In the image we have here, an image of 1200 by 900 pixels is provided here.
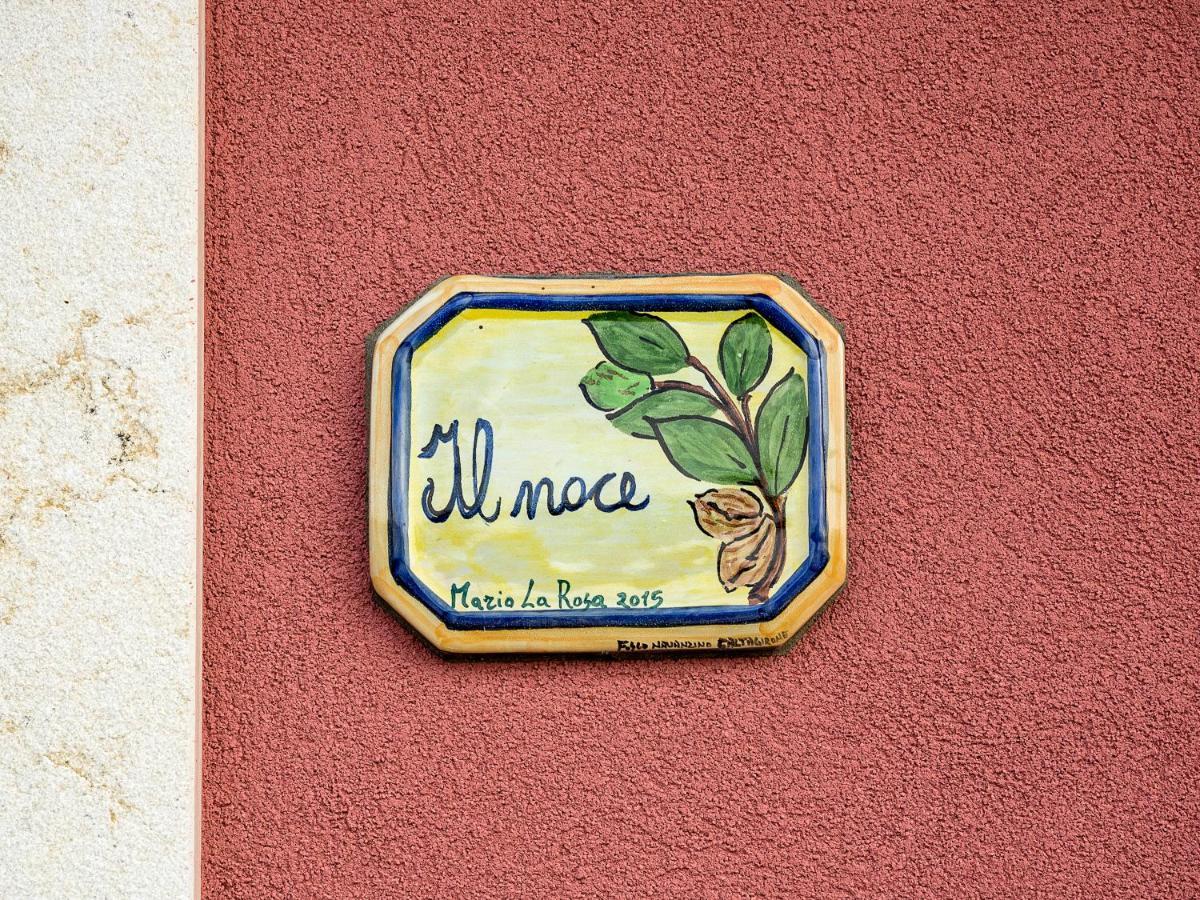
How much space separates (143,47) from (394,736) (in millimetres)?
777

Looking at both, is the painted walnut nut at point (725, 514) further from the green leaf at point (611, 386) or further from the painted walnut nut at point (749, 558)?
the green leaf at point (611, 386)

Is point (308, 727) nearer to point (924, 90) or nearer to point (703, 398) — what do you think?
point (703, 398)

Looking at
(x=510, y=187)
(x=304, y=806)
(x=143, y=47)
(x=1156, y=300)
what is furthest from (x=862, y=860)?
(x=143, y=47)

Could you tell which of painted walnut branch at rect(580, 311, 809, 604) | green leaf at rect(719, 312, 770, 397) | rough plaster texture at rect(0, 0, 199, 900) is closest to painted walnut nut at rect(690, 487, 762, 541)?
painted walnut branch at rect(580, 311, 809, 604)

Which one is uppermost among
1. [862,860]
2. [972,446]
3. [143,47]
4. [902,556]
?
[143,47]

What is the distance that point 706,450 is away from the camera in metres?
0.96

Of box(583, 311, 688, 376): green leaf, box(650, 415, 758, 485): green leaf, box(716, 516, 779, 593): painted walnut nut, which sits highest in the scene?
box(583, 311, 688, 376): green leaf

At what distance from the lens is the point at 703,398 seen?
0.97m

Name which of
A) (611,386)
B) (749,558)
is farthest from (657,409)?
(749,558)

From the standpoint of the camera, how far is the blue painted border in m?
0.94

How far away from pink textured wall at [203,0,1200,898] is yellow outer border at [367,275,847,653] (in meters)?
0.04

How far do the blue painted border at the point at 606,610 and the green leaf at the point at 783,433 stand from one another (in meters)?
0.01

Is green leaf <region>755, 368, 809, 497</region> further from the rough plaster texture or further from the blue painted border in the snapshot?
the rough plaster texture

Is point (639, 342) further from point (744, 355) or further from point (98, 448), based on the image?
point (98, 448)
